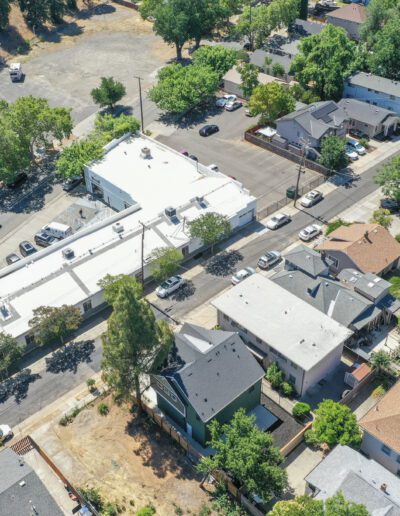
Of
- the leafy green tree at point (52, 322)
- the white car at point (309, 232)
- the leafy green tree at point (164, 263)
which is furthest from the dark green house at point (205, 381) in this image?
the white car at point (309, 232)

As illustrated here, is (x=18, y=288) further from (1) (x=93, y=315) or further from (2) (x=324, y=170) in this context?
(2) (x=324, y=170)

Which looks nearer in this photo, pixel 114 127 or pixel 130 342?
pixel 130 342

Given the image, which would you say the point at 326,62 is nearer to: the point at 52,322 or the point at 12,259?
the point at 12,259

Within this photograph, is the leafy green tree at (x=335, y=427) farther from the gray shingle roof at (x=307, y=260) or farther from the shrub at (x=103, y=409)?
the shrub at (x=103, y=409)

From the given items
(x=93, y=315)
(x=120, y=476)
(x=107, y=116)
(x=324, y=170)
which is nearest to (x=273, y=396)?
(x=120, y=476)

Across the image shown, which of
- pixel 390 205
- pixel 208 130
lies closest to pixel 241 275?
pixel 390 205
